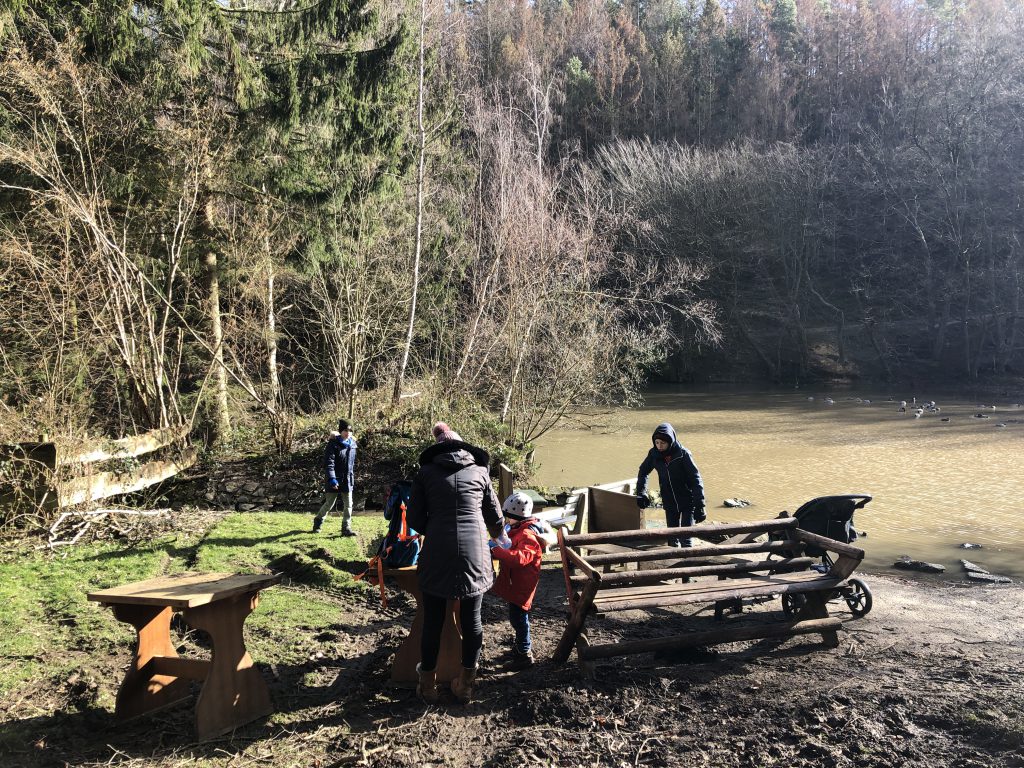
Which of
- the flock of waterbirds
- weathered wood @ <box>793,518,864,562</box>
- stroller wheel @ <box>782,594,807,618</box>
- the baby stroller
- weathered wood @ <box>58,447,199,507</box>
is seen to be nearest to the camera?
weathered wood @ <box>793,518,864,562</box>

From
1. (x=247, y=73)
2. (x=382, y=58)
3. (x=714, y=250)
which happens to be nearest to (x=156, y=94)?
(x=247, y=73)

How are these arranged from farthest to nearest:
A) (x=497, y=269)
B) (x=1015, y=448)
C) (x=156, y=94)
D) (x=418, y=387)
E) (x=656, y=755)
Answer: (x=1015, y=448) < (x=497, y=269) < (x=418, y=387) < (x=156, y=94) < (x=656, y=755)

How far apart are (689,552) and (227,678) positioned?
11.3 ft

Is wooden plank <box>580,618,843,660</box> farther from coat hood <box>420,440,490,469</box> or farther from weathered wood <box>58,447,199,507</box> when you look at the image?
weathered wood <box>58,447,199,507</box>

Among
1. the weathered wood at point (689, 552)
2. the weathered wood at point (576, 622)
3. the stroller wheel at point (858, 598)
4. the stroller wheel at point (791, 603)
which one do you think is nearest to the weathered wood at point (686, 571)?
the weathered wood at point (689, 552)

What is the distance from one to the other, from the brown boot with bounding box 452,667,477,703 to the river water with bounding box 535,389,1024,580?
7.92 metres

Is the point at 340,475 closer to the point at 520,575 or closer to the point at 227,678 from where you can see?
the point at 520,575

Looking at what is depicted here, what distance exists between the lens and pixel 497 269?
1697cm

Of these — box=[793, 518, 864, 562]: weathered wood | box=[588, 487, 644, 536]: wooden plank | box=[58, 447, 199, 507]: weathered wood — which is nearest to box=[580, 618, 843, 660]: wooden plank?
box=[793, 518, 864, 562]: weathered wood

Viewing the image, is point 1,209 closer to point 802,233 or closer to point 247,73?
point 247,73

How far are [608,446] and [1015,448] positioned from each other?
10.8m

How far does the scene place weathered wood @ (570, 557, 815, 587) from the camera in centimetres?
555

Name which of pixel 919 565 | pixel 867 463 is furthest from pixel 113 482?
pixel 867 463

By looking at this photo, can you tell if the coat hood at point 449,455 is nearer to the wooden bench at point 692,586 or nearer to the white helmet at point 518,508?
the white helmet at point 518,508
